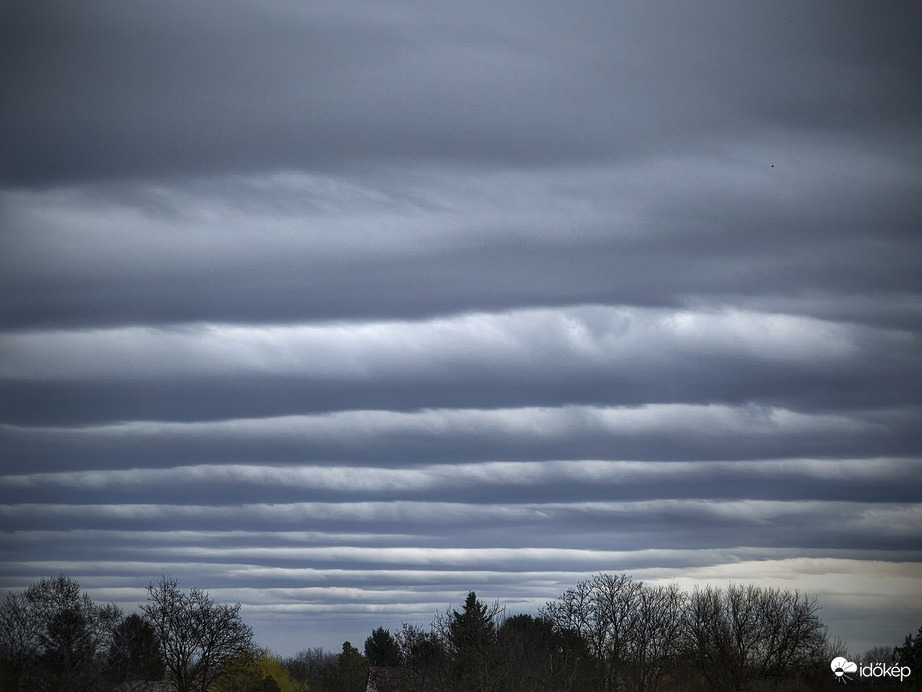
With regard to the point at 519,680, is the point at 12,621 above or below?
above

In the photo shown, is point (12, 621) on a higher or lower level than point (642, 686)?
higher

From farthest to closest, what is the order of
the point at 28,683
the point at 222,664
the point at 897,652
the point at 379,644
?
the point at 379,644 < the point at 222,664 < the point at 28,683 < the point at 897,652

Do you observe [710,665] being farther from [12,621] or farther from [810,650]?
[12,621]

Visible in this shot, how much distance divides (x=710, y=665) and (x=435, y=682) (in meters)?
26.9

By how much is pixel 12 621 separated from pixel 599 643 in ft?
183

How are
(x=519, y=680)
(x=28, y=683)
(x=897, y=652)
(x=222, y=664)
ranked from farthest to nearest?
(x=222, y=664)
(x=519, y=680)
(x=28, y=683)
(x=897, y=652)

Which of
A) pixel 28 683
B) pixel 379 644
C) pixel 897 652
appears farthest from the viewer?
pixel 379 644

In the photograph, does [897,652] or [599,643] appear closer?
[897,652]

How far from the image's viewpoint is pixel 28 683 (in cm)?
9519

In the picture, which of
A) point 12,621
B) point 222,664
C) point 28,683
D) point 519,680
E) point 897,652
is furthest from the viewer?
point 222,664

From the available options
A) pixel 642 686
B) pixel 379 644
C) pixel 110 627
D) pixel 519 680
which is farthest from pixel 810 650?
pixel 379 644

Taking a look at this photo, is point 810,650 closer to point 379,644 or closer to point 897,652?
point 897,652

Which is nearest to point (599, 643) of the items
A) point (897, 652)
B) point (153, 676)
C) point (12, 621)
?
point (897, 652)

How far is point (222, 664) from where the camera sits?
125000 mm
